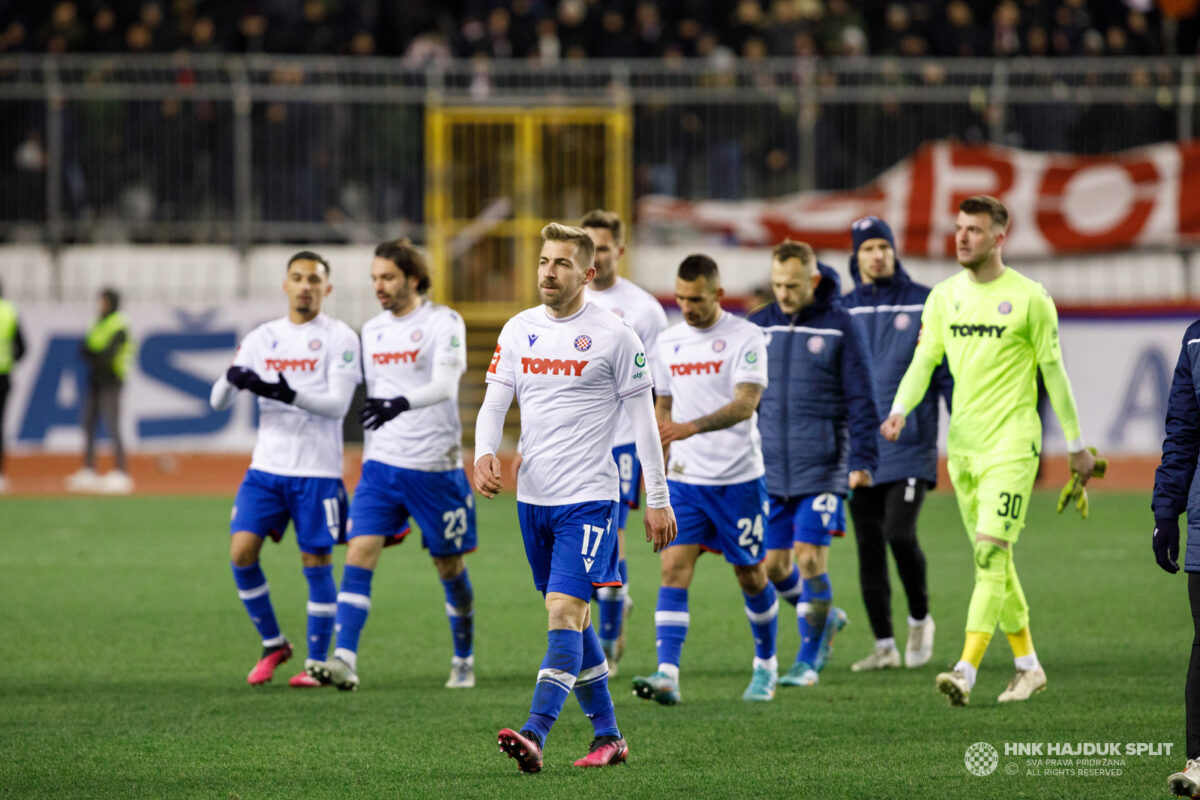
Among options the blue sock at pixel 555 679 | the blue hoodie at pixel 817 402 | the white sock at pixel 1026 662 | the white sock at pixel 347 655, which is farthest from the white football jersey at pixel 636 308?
the blue sock at pixel 555 679

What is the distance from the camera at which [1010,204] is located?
20578 millimetres

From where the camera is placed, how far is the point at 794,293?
8125mm

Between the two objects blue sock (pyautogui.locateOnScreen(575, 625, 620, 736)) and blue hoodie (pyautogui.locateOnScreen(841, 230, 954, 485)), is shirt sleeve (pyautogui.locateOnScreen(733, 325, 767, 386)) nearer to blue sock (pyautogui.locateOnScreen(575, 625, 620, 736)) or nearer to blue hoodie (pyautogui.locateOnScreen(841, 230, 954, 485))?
blue hoodie (pyautogui.locateOnScreen(841, 230, 954, 485))

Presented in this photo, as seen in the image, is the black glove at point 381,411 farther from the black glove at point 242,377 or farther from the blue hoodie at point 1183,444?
the blue hoodie at point 1183,444

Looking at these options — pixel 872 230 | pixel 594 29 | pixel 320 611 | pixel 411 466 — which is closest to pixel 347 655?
pixel 320 611

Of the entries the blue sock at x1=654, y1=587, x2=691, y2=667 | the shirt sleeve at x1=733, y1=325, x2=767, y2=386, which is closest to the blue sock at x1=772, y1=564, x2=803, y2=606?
the blue sock at x1=654, y1=587, x2=691, y2=667

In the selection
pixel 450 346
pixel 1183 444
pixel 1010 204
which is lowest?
pixel 1183 444

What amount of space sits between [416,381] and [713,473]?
163 cm

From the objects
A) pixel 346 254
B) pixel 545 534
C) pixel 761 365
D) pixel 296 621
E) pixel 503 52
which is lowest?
pixel 296 621

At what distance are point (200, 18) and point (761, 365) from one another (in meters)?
16.9

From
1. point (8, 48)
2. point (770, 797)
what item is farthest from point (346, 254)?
point (770, 797)

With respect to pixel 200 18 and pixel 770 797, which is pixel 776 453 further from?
pixel 200 18

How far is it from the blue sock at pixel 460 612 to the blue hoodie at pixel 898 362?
2345 millimetres

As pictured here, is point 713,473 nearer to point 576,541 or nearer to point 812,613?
point 812,613
